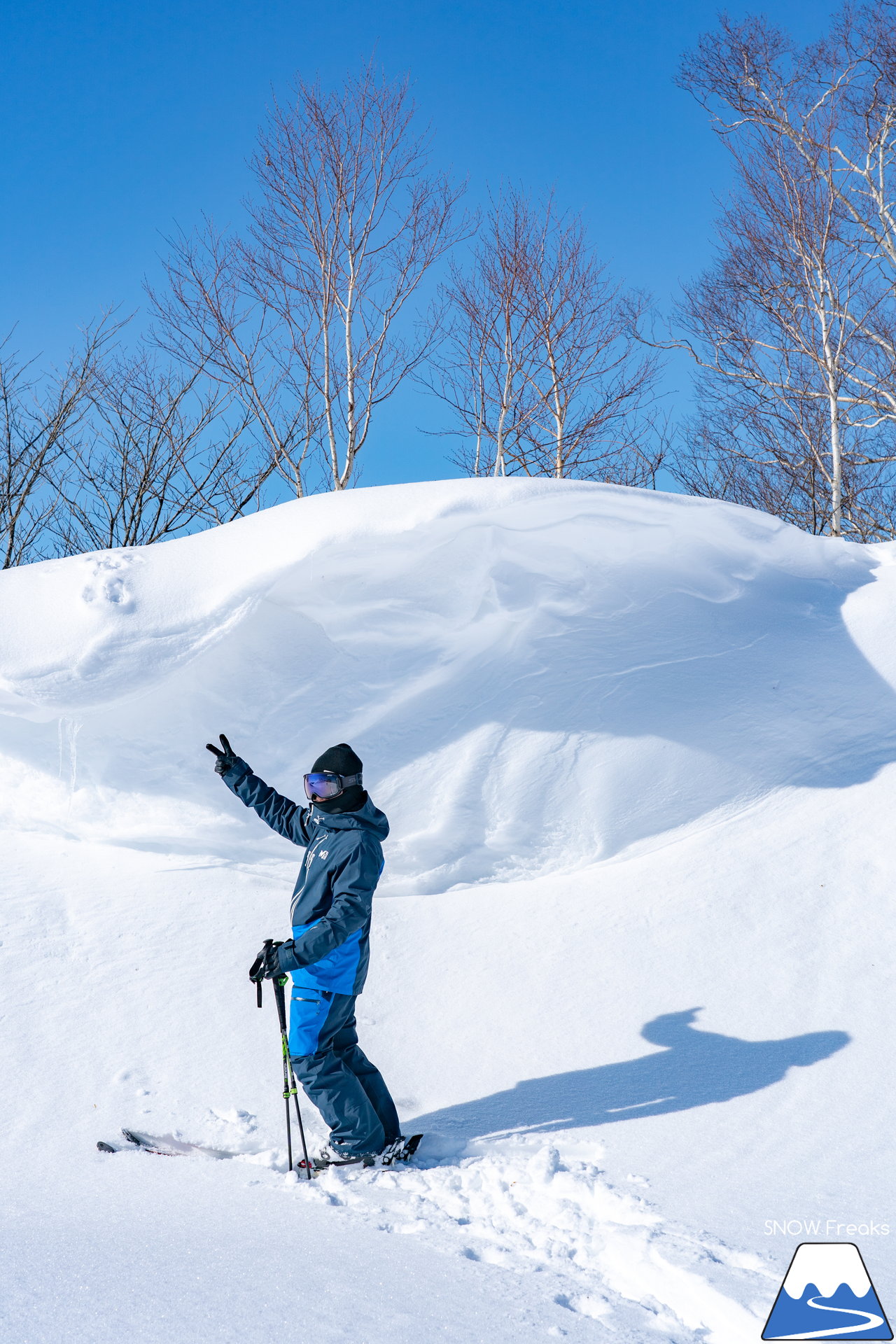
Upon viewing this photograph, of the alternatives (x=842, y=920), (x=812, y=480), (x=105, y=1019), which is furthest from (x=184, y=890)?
(x=812, y=480)

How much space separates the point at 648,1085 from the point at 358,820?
4.93ft

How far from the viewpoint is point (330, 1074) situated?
2879 mm

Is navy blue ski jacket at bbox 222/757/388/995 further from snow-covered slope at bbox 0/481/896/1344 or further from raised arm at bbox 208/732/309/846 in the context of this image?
snow-covered slope at bbox 0/481/896/1344

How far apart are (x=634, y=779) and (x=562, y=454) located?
30.9ft

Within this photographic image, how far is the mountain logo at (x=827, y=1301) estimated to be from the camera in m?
2.00

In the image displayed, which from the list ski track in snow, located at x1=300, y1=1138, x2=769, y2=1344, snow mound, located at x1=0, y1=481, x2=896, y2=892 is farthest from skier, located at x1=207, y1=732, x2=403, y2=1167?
snow mound, located at x1=0, y1=481, x2=896, y2=892

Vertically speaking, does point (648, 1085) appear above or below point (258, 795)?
below

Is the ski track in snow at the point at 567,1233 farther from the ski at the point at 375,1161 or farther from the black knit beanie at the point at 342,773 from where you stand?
the black knit beanie at the point at 342,773

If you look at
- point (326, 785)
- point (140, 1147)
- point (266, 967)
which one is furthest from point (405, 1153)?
point (326, 785)

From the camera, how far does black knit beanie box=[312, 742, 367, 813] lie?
294cm

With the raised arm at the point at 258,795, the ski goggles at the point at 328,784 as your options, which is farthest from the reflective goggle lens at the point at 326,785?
the raised arm at the point at 258,795

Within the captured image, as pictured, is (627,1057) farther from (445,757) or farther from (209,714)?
(209,714)

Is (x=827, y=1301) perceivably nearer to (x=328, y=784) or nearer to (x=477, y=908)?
(x=328, y=784)

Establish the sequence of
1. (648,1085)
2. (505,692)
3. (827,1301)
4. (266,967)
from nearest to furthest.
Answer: (827,1301)
(266,967)
(648,1085)
(505,692)
